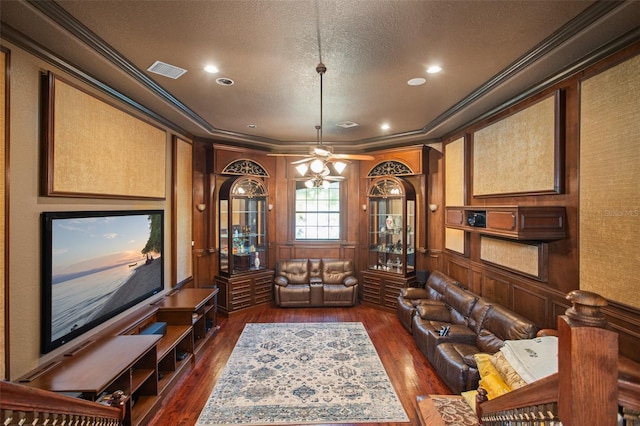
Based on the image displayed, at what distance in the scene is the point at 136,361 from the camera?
2568 mm

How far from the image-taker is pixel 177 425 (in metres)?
2.84

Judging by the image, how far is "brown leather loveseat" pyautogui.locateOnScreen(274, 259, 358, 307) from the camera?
20.0 feet

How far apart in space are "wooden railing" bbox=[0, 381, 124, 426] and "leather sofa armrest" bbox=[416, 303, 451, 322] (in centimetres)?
389

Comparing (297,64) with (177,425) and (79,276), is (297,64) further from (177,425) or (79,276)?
(177,425)

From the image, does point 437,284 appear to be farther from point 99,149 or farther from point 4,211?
point 4,211

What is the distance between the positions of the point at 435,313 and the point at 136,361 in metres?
3.71

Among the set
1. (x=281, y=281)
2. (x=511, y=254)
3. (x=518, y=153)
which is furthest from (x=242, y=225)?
(x=518, y=153)

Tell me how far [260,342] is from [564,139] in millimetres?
4500

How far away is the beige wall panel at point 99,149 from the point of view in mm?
2537

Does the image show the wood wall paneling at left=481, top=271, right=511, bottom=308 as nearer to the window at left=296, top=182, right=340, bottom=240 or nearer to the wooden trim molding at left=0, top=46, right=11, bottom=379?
the window at left=296, top=182, right=340, bottom=240

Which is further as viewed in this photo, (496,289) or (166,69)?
(496,289)

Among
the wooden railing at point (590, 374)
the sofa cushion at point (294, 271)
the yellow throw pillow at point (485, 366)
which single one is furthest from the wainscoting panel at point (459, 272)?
the wooden railing at point (590, 374)

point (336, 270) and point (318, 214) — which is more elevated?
point (318, 214)

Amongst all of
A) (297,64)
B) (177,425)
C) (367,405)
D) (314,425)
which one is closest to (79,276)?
(177,425)
